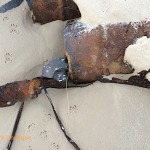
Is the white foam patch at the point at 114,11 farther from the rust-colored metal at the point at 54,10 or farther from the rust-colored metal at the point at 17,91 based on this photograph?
the rust-colored metal at the point at 17,91

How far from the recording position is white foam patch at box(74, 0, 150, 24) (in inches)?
62.4

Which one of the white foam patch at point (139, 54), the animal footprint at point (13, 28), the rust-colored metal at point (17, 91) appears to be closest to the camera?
the white foam patch at point (139, 54)

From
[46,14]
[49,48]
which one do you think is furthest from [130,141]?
[46,14]

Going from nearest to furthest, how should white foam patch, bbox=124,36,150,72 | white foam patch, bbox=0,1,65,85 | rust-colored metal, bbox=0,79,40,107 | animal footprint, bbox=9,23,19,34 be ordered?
1. white foam patch, bbox=124,36,150,72
2. rust-colored metal, bbox=0,79,40,107
3. white foam patch, bbox=0,1,65,85
4. animal footprint, bbox=9,23,19,34

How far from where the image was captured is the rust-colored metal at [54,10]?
180 centimetres

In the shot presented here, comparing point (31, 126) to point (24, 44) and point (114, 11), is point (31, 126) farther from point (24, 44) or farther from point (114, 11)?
point (114, 11)

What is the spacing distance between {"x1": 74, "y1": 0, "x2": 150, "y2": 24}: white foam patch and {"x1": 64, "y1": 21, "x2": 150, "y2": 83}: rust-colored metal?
28 millimetres

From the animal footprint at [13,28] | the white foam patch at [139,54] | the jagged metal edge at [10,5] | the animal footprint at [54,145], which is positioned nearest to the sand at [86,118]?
the animal footprint at [54,145]

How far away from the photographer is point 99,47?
5.29 feet

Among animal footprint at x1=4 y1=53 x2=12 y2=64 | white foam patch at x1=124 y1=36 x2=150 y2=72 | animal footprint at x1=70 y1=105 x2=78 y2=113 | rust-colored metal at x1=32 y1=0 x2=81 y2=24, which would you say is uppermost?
rust-colored metal at x1=32 y1=0 x2=81 y2=24

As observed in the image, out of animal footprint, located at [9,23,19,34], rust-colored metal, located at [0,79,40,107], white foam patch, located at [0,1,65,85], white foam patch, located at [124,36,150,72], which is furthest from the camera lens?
animal footprint, located at [9,23,19,34]

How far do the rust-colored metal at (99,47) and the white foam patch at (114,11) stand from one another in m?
0.03

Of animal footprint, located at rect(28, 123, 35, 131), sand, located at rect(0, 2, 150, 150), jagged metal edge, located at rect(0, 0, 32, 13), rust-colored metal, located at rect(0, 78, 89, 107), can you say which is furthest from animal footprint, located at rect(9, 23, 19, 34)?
animal footprint, located at rect(28, 123, 35, 131)

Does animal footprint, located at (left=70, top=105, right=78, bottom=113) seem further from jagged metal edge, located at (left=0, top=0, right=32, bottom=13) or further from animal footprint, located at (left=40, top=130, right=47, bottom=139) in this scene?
jagged metal edge, located at (left=0, top=0, right=32, bottom=13)
